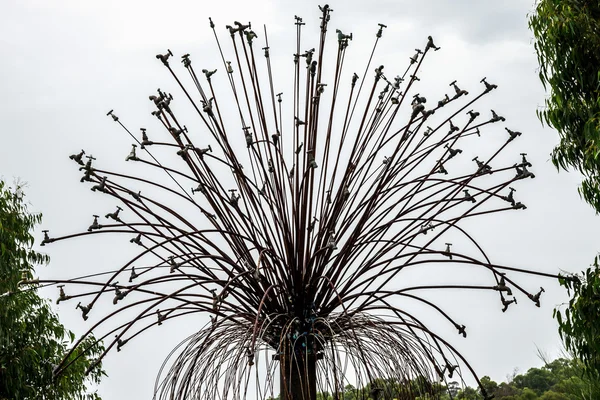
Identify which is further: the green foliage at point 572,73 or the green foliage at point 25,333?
the green foliage at point 25,333

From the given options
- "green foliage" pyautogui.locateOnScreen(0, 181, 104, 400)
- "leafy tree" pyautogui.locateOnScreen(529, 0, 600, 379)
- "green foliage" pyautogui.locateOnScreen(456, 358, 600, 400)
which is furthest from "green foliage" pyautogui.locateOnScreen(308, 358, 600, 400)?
"green foliage" pyautogui.locateOnScreen(0, 181, 104, 400)

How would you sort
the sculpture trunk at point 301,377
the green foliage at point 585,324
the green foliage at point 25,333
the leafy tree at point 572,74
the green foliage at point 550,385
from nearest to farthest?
the sculpture trunk at point 301,377 → the green foliage at point 550,385 → the green foliage at point 585,324 → the leafy tree at point 572,74 → the green foliage at point 25,333

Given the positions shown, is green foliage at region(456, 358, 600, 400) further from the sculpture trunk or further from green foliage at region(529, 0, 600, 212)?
the sculpture trunk

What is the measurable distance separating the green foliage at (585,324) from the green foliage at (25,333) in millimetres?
3635

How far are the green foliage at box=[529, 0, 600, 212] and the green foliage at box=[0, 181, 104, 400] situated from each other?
158 inches

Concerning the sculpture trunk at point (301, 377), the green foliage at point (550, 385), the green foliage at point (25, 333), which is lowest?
the sculpture trunk at point (301, 377)

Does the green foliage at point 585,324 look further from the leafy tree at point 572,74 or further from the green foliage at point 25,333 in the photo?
the green foliage at point 25,333

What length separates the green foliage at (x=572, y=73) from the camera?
16.6ft

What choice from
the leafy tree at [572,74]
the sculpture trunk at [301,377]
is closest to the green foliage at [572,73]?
the leafy tree at [572,74]

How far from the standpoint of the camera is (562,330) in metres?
4.65

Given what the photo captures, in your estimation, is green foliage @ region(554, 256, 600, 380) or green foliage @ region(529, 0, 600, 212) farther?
green foliage @ region(529, 0, 600, 212)

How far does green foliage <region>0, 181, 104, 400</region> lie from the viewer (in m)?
6.16

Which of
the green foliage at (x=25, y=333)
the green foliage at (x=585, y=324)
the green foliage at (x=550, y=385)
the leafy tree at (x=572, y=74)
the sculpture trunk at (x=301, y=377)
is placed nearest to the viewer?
the sculpture trunk at (x=301, y=377)

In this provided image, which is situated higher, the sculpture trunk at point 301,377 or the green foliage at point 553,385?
the green foliage at point 553,385
